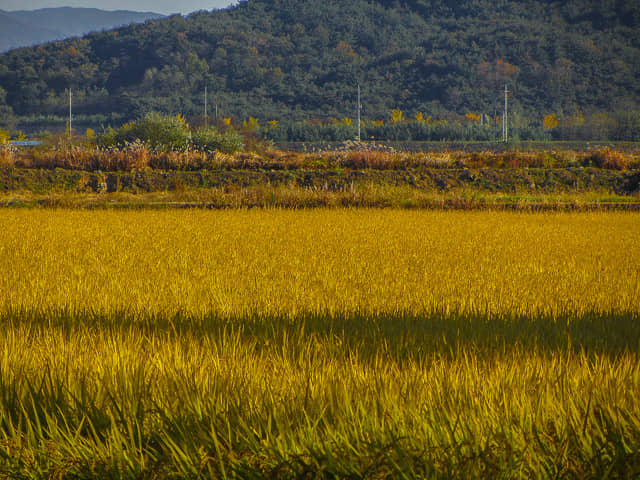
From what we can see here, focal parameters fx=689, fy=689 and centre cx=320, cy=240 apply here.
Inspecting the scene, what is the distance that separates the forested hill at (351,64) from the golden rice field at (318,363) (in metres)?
65.2

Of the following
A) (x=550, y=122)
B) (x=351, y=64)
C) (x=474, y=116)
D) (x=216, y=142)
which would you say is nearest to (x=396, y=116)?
(x=474, y=116)

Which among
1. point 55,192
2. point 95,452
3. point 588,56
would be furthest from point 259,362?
point 588,56

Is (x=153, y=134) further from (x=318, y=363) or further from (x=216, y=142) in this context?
(x=318, y=363)

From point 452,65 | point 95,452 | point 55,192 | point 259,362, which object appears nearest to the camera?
point 95,452

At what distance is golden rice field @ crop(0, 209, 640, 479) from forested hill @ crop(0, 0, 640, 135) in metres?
65.2

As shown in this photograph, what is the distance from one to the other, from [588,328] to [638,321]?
0.40 meters

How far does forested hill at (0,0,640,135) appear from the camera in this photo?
244ft

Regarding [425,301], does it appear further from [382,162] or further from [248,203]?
[382,162]

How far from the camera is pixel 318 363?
9.50ft

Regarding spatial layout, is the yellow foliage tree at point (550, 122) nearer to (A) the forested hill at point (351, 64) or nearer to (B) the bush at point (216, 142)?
(A) the forested hill at point (351, 64)

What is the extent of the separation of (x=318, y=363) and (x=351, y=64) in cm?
8643

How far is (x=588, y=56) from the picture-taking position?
81375mm

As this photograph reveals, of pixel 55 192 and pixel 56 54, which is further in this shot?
pixel 56 54

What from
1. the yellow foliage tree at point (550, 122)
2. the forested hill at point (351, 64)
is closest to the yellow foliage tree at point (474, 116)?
the forested hill at point (351, 64)
